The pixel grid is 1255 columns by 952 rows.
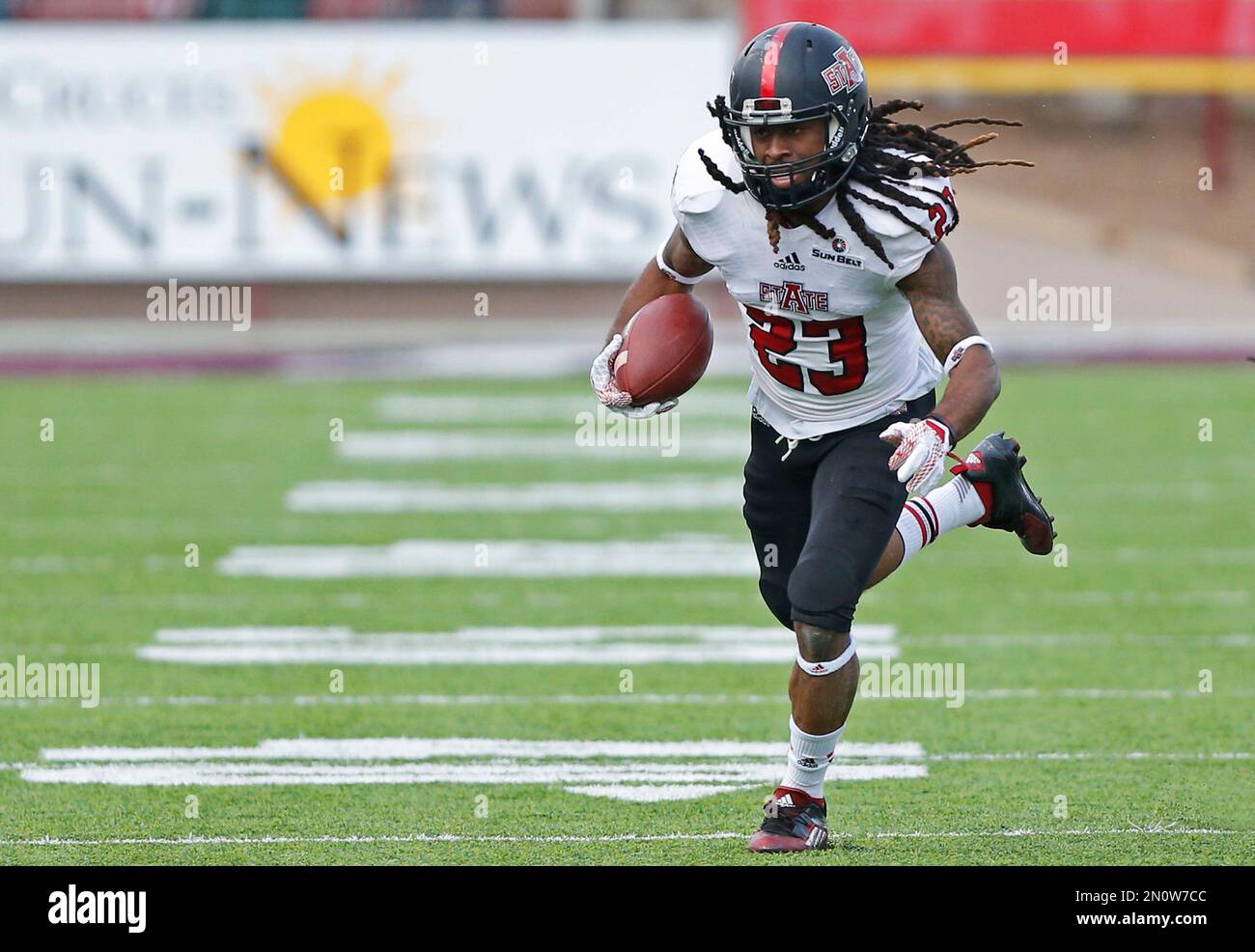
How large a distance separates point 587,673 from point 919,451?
2519 mm

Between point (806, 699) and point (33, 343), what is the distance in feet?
41.8

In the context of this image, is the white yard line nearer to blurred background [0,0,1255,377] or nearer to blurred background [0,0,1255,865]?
blurred background [0,0,1255,865]

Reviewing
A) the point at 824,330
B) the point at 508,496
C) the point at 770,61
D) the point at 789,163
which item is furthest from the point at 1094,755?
the point at 508,496

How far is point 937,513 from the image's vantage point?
189 inches

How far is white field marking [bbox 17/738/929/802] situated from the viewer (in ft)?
16.3

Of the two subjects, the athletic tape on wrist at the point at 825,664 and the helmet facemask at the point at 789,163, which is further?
the athletic tape on wrist at the point at 825,664

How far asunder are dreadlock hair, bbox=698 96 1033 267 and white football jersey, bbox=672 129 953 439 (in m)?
0.02

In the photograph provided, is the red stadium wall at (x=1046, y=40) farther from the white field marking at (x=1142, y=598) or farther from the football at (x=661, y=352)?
the football at (x=661, y=352)

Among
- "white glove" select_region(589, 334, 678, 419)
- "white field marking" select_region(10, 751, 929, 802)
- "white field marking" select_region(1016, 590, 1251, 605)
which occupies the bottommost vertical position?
"white field marking" select_region(10, 751, 929, 802)

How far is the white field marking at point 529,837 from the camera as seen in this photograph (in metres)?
4.34

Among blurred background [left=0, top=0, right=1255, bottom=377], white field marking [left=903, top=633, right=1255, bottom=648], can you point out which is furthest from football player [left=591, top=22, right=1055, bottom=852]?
blurred background [left=0, top=0, right=1255, bottom=377]

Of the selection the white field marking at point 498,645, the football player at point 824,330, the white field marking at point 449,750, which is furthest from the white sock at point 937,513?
the white field marking at point 498,645

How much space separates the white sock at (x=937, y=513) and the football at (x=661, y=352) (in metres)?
0.58

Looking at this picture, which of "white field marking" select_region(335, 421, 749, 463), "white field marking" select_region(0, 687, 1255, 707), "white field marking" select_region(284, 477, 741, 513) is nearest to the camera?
"white field marking" select_region(0, 687, 1255, 707)
